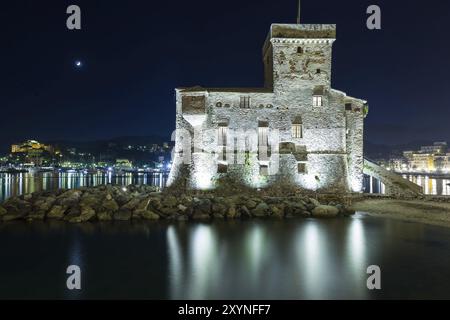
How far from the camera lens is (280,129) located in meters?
28.9

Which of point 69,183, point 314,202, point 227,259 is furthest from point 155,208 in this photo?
point 69,183

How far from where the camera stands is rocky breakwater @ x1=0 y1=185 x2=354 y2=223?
22.7 meters

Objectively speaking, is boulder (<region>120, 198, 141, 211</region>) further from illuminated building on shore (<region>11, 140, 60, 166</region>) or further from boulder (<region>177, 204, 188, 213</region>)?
illuminated building on shore (<region>11, 140, 60, 166</region>)

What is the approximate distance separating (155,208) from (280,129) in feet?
39.2

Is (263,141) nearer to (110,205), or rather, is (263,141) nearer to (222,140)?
(222,140)

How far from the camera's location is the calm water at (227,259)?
11.2m

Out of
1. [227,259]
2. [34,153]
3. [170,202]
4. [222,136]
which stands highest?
[34,153]

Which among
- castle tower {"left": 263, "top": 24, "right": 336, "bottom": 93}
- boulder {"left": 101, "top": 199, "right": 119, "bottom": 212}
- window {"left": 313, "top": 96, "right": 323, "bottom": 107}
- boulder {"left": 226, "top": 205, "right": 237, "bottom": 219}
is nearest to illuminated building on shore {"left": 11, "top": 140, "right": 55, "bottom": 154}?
boulder {"left": 101, "top": 199, "right": 119, "bottom": 212}

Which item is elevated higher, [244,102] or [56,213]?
Result: [244,102]

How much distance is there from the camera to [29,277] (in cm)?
1238

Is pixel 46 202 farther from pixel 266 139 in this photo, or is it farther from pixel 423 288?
pixel 423 288

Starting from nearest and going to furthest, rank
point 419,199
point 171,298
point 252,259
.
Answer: point 171,298 → point 252,259 → point 419,199

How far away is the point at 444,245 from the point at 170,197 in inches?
647
